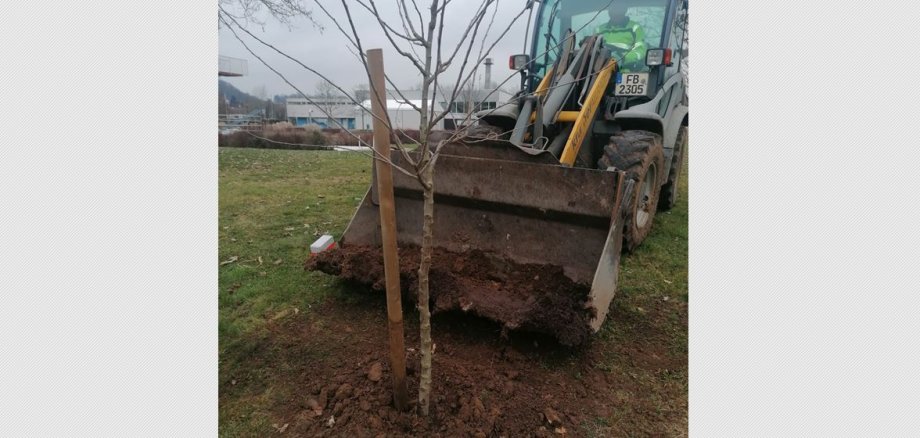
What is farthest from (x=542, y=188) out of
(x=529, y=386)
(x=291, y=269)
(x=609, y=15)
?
(x=609, y=15)

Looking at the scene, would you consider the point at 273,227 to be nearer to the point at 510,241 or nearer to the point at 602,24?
the point at 510,241

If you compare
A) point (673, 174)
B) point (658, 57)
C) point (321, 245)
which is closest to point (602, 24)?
point (658, 57)

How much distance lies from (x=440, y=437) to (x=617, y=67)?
4.02m

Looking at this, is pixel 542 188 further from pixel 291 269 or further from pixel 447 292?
pixel 291 269

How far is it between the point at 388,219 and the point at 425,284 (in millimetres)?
316

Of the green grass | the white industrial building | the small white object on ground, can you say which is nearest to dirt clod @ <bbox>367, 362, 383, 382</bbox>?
the green grass

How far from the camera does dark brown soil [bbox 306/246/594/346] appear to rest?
255 cm

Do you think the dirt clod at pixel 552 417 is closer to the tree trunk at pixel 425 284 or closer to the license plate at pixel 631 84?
the tree trunk at pixel 425 284

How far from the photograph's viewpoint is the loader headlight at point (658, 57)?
14.5ft

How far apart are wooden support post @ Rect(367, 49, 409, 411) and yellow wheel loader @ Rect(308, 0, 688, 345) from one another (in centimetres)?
35

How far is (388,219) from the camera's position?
6.51 ft

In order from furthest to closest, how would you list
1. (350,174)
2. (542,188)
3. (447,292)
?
(350,174) → (542,188) → (447,292)

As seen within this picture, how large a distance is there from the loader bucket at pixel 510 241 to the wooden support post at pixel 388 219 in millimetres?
595

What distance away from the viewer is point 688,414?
2.38 m
